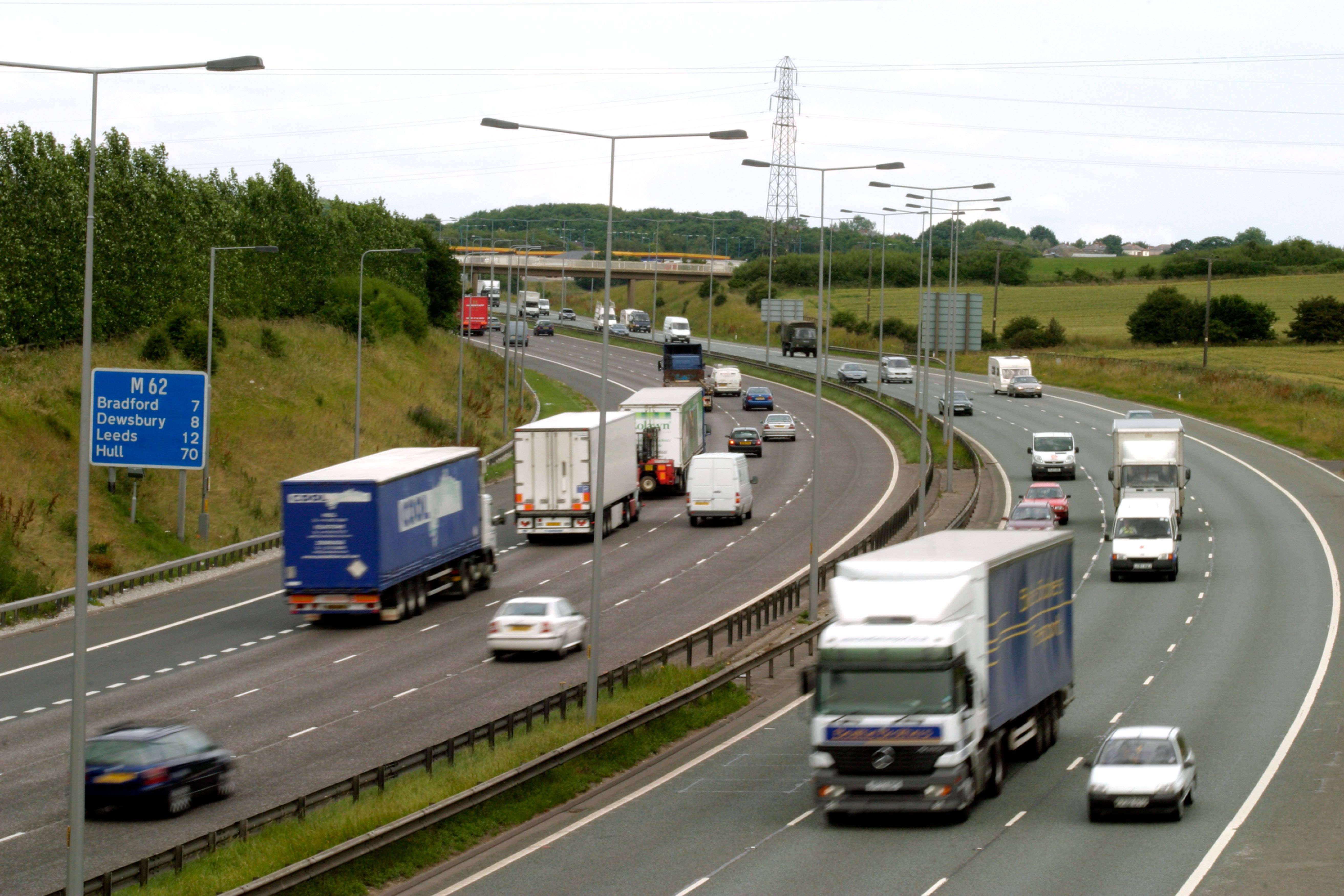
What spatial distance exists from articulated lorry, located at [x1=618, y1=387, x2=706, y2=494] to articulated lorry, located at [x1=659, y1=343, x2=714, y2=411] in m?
21.2

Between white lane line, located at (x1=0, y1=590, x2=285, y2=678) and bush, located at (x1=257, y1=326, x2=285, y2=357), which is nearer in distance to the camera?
white lane line, located at (x1=0, y1=590, x2=285, y2=678)

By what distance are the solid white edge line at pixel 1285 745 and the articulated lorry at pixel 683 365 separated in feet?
131

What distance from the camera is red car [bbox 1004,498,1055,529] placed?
50375 mm

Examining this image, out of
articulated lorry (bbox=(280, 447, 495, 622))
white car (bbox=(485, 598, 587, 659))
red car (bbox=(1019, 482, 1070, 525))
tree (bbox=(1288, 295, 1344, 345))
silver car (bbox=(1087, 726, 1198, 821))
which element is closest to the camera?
silver car (bbox=(1087, 726, 1198, 821))

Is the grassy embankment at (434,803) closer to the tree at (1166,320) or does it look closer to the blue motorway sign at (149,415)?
the blue motorway sign at (149,415)

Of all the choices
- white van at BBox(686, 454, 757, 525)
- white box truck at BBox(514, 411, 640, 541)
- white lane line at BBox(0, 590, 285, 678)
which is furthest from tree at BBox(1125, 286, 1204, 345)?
white lane line at BBox(0, 590, 285, 678)

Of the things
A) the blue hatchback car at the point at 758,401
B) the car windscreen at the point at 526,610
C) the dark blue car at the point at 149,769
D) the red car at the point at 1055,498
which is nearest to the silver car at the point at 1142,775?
the dark blue car at the point at 149,769

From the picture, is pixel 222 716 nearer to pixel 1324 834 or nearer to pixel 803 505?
pixel 1324 834

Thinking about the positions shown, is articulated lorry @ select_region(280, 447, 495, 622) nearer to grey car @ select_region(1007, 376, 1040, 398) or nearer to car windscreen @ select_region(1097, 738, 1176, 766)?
car windscreen @ select_region(1097, 738, 1176, 766)

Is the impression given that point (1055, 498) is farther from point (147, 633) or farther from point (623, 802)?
point (623, 802)

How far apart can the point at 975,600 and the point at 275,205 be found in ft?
251

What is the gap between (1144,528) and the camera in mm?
48156

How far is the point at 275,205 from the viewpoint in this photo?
3583 inches

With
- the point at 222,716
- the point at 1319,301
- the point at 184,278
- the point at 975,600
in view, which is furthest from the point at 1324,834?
the point at 1319,301
